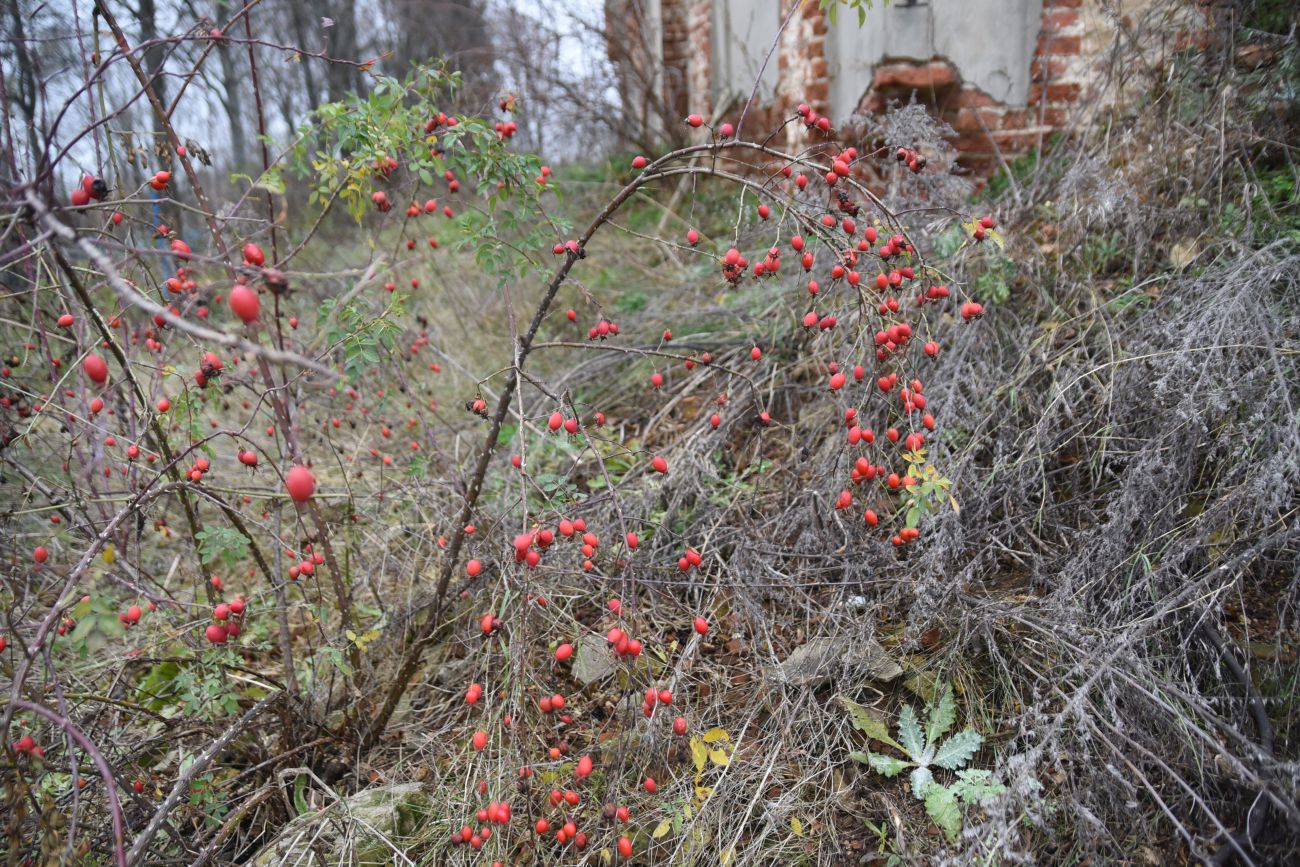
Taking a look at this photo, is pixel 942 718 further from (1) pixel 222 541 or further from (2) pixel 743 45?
(2) pixel 743 45

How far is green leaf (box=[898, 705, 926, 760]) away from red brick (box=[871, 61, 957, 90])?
3.15m

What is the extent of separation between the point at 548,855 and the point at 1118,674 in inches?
53.9

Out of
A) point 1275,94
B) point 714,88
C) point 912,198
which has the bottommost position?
point 912,198

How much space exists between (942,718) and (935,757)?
0.10 meters

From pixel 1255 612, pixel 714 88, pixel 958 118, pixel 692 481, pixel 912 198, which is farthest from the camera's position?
pixel 714 88

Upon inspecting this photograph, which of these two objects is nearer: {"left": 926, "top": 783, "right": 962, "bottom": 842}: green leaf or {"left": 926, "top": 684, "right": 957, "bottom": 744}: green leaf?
{"left": 926, "top": 783, "right": 962, "bottom": 842}: green leaf

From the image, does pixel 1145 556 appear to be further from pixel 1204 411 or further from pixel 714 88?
pixel 714 88

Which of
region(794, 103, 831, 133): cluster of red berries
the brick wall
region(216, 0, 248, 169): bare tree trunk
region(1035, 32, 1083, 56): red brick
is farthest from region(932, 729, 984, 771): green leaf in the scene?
region(216, 0, 248, 169): bare tree trunk

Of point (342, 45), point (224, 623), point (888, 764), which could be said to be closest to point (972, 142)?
point (888, 764)

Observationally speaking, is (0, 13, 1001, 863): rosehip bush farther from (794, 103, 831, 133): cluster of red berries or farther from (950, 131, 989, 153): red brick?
(950, 131, 989, 153): red brick

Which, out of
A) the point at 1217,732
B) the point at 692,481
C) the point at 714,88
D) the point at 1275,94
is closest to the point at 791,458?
the point at 692,481

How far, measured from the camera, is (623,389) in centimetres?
347

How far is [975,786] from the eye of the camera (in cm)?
172

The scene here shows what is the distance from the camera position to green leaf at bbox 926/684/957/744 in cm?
185
